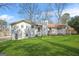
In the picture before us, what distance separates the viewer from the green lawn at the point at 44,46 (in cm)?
231

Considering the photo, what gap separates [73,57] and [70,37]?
0.18 metres

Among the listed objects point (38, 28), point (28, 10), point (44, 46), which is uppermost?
point (28, 10)

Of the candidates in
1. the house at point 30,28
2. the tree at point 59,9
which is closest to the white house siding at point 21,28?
the house at point 30,28

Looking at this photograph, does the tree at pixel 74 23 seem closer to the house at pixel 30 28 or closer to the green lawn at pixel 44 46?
the green lawn at pixel 44 46

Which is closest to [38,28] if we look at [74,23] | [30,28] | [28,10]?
[30,28]

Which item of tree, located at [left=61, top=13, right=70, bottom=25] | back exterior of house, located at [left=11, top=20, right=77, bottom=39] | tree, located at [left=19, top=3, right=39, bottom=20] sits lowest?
back exterior of house, located at [left=11, top=20, right=77, bottom=39]

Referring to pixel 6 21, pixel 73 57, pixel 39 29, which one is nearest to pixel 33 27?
pixel 39 29

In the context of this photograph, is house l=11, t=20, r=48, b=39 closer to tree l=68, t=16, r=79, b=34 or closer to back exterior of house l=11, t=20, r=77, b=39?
back exterior of house l=11, t=20, r=77, b=39

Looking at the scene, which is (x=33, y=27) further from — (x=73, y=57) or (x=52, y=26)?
(x=73, y=57)

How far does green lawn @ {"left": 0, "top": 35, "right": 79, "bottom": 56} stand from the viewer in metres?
2.31

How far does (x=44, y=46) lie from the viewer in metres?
2.33

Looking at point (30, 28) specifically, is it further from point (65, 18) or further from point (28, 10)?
point (65, 18)

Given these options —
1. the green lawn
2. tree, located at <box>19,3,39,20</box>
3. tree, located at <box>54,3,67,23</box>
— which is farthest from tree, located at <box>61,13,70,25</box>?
tree, located at <box>19,3,39,20</box>

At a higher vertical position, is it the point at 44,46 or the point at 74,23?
the point at 74,23
